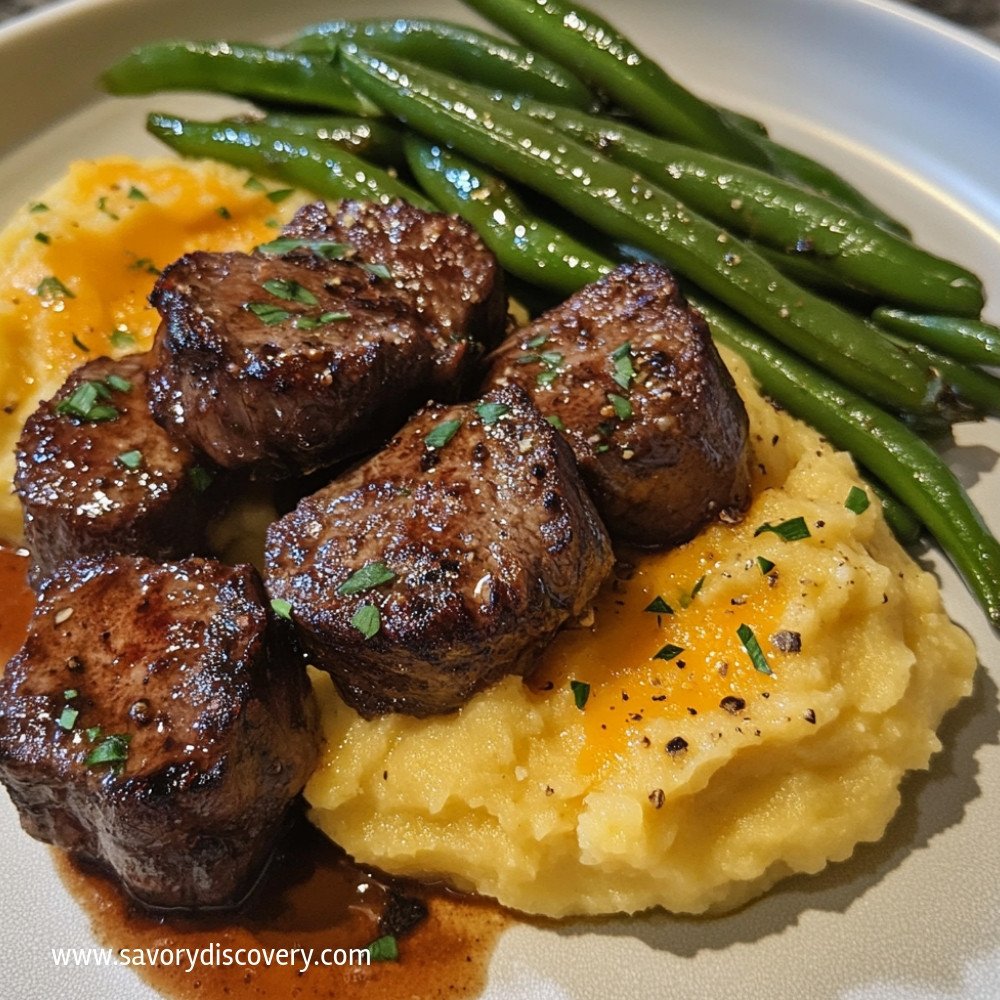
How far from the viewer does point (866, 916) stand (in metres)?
2.88

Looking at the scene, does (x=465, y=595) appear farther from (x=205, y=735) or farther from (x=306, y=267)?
(x=306, y=267)

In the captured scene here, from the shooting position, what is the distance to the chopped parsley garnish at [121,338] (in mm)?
4152

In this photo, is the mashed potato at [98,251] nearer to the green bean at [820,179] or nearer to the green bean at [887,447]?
the green bean at [887,447]

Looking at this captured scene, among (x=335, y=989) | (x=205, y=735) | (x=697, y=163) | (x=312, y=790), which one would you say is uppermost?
(x=697, y=163)

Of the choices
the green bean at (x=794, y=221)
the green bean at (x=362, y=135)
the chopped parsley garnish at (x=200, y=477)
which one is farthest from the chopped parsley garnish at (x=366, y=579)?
the green bean at (x=362, y=135)

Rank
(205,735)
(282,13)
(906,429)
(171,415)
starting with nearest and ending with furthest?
(205,735) < (171,415) < (906,429) < (282,13)

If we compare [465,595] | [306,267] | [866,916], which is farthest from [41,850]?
[866,916]

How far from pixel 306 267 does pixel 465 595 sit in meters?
1.48

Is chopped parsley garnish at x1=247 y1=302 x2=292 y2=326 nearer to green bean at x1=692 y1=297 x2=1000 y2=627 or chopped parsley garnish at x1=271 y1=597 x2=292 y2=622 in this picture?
chopped parsley garnish at x1=271 y1=597 x2=292 y2=622

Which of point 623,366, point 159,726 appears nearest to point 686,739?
point 623,366

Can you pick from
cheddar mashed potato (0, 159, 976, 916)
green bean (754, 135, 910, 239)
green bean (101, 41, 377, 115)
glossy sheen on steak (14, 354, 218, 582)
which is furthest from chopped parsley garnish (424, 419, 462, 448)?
green bean (754, 135, 910, 239)

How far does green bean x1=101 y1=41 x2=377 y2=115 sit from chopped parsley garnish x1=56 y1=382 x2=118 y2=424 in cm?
223

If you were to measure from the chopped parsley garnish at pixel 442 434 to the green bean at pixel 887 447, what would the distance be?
1515 millimetres

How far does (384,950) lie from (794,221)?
10.8 ft
